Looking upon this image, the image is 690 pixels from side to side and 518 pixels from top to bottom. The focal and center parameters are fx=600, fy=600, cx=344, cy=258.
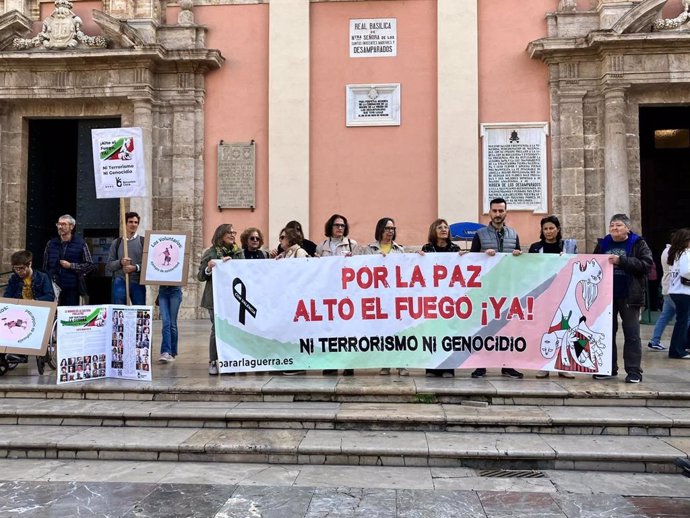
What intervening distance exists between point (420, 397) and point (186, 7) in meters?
10.6

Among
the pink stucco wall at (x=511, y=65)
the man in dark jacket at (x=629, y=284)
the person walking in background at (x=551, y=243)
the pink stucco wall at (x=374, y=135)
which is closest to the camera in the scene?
the man in dark jacket at (x=629, y=284)

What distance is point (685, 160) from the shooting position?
46.6 ft

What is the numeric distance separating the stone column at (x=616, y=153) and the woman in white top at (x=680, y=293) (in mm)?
4037

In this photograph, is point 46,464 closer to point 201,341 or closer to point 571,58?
point 201,341

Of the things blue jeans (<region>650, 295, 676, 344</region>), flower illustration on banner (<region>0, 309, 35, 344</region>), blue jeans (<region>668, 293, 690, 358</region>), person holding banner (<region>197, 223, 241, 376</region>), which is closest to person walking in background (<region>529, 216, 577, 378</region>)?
blue jeans (<region>668, 293, 690, 358</region>)

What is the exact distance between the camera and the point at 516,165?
12188 mm

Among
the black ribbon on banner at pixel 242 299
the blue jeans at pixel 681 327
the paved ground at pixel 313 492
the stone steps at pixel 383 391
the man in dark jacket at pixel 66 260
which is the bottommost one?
the paved ground at pixel 313 492

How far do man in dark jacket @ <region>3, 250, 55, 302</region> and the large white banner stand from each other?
1137mm

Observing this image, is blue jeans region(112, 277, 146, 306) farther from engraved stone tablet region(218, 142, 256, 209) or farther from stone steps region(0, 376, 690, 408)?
engraved stone tablet region(218, 142, 256, 209)

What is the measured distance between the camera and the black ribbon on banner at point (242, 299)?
21.7ft

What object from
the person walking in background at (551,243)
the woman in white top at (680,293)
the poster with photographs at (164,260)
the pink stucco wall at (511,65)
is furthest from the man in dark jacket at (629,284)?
the pink stucco wall at (511,65)

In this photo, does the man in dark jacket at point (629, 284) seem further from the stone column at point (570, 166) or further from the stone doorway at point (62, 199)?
the stone doorway at point (62, 199)

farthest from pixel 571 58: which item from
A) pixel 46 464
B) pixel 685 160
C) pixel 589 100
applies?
pixel 46 464

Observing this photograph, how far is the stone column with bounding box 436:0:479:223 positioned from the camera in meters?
12.2
